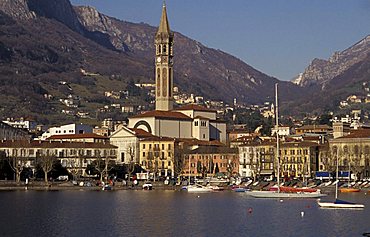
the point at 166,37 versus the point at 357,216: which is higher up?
the point at 166,37

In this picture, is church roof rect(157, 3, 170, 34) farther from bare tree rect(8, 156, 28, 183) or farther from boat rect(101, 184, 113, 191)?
boat rect(101, 184, 113, 191)

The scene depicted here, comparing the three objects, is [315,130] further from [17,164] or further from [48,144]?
[17,164]

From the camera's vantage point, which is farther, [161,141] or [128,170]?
[161,141]

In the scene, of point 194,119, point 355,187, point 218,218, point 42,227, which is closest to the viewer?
point 42,227

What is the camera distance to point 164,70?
571 ft

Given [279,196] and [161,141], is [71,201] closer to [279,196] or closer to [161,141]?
[279,196]

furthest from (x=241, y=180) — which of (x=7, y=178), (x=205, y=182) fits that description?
(x=7, y=178)

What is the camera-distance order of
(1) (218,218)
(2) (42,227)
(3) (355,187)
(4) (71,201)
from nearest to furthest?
(2) (42,227)
(1) (218,218)
(4) (71,201)
(3) (355,187)

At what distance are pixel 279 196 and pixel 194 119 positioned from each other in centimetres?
7126

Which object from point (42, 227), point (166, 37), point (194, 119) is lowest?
point (42, 227)

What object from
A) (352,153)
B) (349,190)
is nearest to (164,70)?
(352,153)

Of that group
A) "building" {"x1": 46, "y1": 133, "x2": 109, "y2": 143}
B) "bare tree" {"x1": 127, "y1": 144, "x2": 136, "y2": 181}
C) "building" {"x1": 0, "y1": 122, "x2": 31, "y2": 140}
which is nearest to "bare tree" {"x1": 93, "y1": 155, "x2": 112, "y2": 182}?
"bare tree" {"x1": 127, "y1": 144, "x2": 136, "y2": 181}

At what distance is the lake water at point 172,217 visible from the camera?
63.1 m

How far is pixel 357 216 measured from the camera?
7394cm
